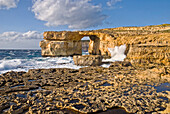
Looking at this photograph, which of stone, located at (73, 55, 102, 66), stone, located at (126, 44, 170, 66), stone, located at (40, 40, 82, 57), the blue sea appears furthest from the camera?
stone, located at (40, 40, 82, 57)

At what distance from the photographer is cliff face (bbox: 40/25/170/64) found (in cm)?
1598

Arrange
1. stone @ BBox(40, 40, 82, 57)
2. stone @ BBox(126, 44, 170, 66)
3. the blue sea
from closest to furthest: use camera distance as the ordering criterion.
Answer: stone @ BBox(126, 44, 170, 66) → the blue sea → stone @ BBox(40, 40, 82, 57)

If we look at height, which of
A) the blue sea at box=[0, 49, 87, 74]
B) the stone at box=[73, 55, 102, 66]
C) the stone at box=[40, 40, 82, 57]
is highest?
the stone at box=[40, 40, 82, 57]

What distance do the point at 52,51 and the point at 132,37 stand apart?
773 inches

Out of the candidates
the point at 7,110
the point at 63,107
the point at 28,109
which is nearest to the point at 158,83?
the point at 63,107

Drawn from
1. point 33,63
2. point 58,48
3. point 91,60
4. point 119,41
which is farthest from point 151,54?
point 58,48

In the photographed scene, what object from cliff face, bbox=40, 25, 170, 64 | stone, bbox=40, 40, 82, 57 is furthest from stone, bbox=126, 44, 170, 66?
stone, bbox=40, 40, 82, 57

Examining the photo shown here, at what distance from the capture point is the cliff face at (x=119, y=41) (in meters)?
16.0

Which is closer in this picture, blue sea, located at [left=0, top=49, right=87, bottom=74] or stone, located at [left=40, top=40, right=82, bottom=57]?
blue sea, located at [left=0, top=49, right=87, bottom=74]

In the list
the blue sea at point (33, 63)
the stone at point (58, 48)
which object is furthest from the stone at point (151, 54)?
the stone at point (58, 48)

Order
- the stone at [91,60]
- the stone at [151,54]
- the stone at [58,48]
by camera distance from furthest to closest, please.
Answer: the stone at [58,48], the stone at [91,60], the stone at [151,54]

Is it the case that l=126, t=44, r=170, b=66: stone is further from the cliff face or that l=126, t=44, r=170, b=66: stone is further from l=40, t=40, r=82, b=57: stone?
l=40, t=40, r=82, b=57: stone

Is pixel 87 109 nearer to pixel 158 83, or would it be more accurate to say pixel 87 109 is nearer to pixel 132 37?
pixel 158 83

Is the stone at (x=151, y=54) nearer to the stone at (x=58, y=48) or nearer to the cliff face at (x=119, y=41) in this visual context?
the cliff face at (x=119, y=41)
